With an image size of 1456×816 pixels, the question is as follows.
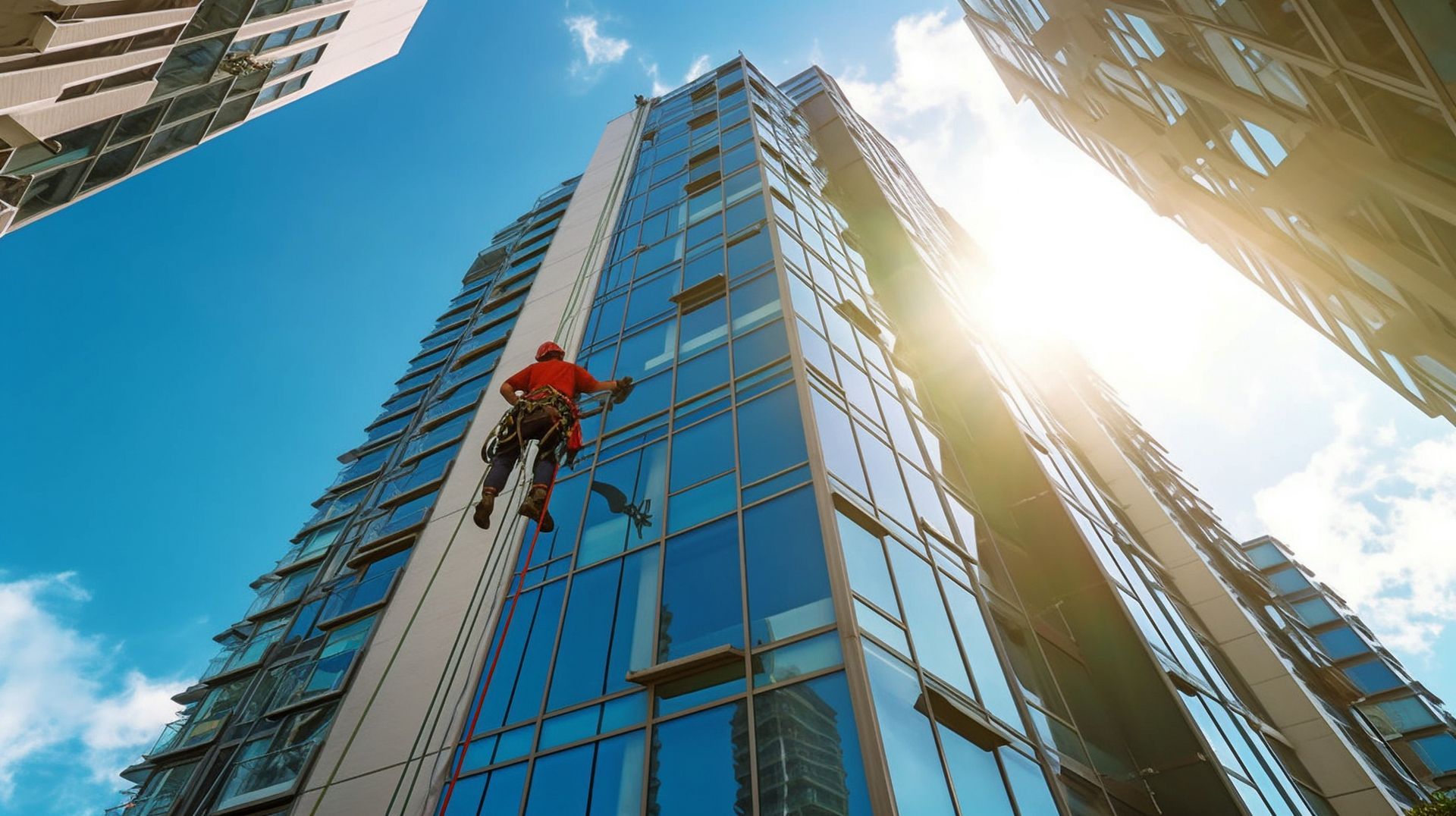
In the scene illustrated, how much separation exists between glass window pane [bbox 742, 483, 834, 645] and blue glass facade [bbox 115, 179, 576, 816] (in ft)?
30.3

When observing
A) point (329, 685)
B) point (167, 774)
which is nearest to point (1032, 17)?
point (329, 685)

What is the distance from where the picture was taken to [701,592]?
8.88 meters

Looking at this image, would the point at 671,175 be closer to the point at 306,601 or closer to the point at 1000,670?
the point at 306,601

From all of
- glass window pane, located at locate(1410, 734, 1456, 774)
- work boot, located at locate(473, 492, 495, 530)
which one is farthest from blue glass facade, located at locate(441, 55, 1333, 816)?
glass window pane, located at locate(1410, 734, 1456, 774)

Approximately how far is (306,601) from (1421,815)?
71.4 feet

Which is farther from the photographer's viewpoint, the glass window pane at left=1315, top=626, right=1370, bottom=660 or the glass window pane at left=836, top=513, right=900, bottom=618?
the glass window pane at left=1315, top=626, right=1370, bottom=660

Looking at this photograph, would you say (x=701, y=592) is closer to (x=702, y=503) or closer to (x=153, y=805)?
(x=702, y=503)

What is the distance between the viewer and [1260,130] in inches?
387

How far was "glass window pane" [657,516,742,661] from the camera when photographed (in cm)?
830

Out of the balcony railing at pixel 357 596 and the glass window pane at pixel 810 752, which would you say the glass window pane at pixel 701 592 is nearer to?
the glass window pane at pixel 810 752

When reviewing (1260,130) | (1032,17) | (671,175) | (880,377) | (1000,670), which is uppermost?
(671,175)

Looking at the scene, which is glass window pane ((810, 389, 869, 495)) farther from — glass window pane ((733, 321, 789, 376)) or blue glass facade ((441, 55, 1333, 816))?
glass window pane ((733, 321, 789, 376))

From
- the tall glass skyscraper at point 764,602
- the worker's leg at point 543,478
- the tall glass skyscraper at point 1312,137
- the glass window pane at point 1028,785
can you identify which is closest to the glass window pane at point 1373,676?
the tall glass skyscraper at point 764,602

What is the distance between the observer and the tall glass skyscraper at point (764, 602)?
764 cm
